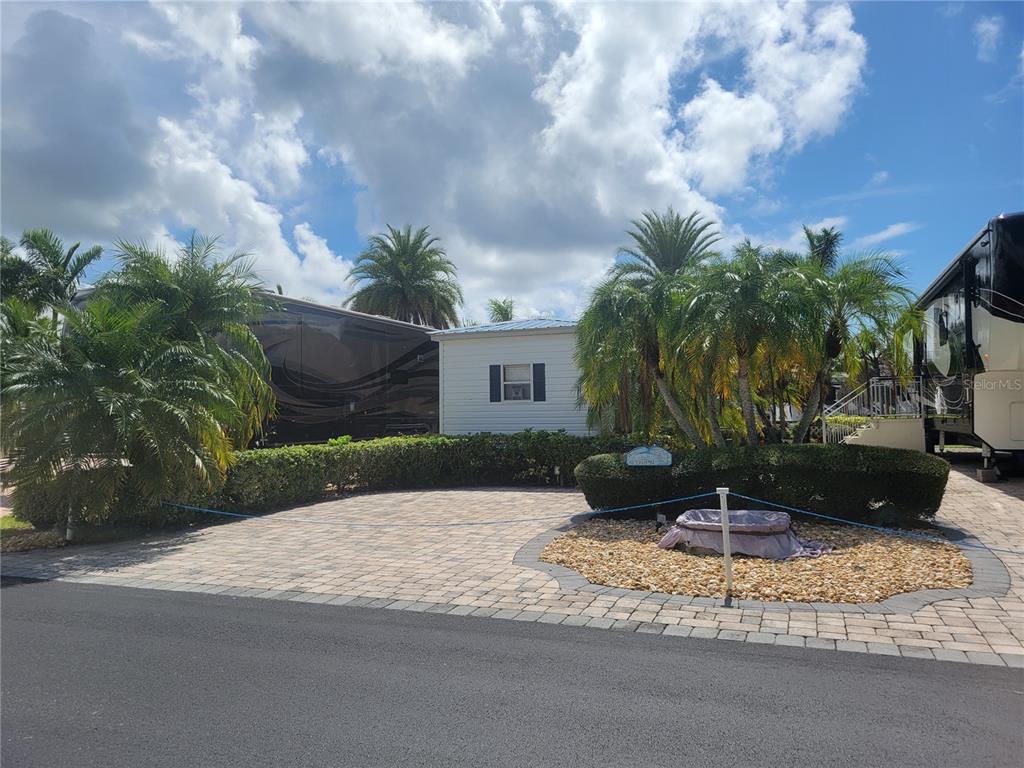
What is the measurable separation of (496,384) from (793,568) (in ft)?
36.9

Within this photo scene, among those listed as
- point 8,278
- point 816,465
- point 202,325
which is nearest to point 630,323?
point 816,465

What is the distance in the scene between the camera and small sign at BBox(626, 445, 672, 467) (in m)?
9.27

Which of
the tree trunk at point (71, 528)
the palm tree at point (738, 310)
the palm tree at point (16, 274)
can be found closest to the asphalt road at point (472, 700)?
the tree trunk at point (71, 528)

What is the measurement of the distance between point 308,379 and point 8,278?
9426 millimetres

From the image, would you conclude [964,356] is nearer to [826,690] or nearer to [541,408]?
[541,408]

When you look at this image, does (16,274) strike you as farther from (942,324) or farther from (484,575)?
(942,324)

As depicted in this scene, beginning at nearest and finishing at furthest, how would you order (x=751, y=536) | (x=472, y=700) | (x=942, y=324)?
(x=472, y=700) → (x=751, y=536) → (x=942, y=324)

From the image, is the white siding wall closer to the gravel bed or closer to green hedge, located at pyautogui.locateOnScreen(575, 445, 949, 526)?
green hedge, located at pyautogui.locateOnScreen(575, 445, 949, 526)

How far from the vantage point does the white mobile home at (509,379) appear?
16.9 meters

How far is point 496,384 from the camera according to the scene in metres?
17.5

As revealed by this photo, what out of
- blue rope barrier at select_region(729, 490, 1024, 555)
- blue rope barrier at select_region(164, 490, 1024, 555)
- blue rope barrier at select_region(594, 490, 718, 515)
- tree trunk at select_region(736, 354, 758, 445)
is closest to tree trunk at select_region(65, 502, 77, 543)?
blue rope barrier at select_region(164, 490, 1024, 555)

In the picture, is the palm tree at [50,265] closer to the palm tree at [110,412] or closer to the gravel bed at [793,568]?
the palm tree at [110,412]

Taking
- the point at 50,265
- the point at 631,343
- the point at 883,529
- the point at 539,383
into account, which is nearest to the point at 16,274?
the point at 50,265

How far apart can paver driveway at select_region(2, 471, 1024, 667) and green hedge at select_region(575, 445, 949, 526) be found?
87 cm
